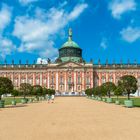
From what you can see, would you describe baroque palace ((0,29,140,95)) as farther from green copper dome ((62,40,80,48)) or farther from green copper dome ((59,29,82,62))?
green copper dome ((62,40,80,48))

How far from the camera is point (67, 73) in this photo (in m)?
92.9

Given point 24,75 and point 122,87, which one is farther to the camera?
point 24,75

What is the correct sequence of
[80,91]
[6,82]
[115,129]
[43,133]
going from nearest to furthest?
1. [43,133]
2. [115,129]
3. [6,82]
4. [80,91]

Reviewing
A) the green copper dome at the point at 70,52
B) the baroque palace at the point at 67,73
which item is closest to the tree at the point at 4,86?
the baroque palace at the point at 67,73

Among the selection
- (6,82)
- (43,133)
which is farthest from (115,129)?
(6,82)

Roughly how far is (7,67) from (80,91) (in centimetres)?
2425

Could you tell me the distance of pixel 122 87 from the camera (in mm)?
28484

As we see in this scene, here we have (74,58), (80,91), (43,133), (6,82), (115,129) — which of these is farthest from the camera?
(74,58)

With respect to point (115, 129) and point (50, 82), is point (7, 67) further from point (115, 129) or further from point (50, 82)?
point (115, 129)

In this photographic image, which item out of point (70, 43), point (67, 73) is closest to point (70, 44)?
point (70, 43)

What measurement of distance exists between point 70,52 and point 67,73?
9.16 meters

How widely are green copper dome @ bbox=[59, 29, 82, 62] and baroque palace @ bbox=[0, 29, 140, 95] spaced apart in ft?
8.70

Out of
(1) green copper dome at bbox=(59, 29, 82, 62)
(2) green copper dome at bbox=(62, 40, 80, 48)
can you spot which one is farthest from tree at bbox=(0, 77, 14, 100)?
(2) green copper dome at bbox=(62, 40, 80, 48)

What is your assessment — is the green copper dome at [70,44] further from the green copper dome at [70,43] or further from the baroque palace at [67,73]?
the baroque palace at [67,73]
